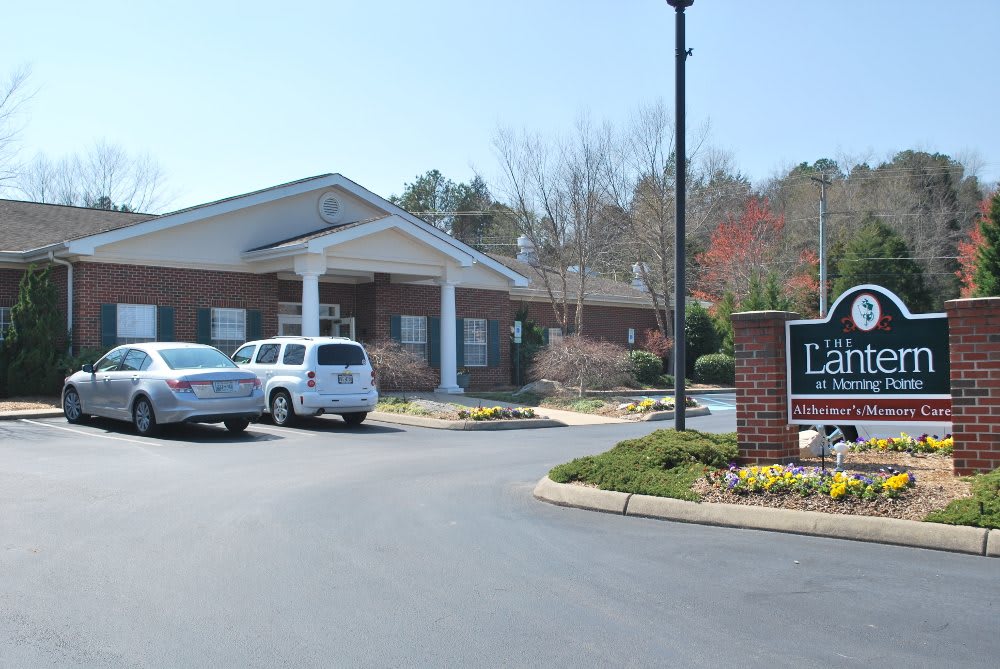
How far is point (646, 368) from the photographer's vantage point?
3325cm

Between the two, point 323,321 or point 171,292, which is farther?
point 323,321

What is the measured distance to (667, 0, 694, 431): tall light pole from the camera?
11.1m

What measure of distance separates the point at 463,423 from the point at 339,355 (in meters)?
2.78

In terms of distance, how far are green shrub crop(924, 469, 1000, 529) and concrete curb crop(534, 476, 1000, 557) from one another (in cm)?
9

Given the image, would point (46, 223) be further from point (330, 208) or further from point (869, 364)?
point (869, 364)

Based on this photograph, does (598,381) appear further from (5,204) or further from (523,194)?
(5,204)

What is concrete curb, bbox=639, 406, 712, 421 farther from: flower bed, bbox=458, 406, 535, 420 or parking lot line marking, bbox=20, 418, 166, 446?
parking lot line marking, bbox=20, 418, 166, 446

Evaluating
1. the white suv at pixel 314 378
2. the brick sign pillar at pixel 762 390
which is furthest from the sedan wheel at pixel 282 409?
the brick sign pillar at pixel 762 390

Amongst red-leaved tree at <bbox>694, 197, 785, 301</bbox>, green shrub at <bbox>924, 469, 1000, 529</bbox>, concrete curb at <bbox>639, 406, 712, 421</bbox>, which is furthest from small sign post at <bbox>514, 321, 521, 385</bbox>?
red-leaved tree at <bbox>694, 197, 785, 301</bbox>

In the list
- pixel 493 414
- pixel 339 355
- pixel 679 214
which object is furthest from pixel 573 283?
pixel 679 214

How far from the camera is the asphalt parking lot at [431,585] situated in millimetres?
5059

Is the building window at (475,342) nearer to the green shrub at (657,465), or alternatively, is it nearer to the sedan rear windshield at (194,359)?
the sedan rear windshield at (194,359)

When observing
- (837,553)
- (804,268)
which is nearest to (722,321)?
(804,268)

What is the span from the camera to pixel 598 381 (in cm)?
2592
